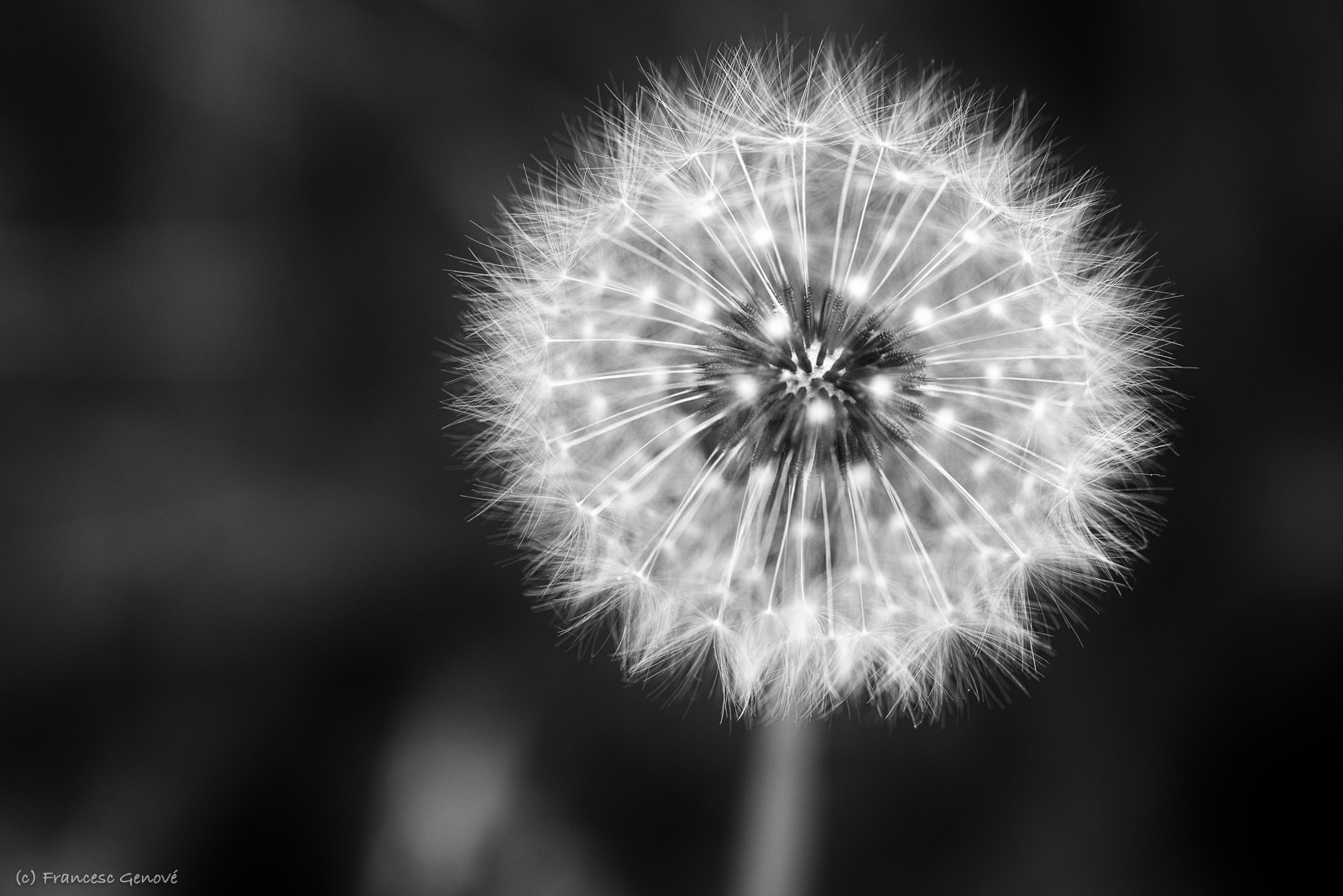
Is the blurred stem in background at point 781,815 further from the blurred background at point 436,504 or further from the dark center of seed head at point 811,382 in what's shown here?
the dark center of seed head at point 811,382

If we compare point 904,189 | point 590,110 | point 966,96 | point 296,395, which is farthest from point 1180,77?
point 296,395

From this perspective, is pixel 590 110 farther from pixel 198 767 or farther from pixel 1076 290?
pixel 198 767

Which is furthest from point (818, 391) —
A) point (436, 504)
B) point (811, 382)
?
point (436, 504)

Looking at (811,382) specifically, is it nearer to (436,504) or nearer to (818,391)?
(818,391)

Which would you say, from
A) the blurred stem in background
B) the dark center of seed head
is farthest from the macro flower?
the blurred stem in background

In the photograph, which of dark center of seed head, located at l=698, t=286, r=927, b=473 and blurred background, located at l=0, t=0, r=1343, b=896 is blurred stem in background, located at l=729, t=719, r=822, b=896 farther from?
dark center of seed head, located at l=698, t=286, r=927, b=473

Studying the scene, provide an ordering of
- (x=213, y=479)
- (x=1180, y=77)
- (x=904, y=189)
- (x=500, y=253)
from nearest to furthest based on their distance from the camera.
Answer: (x=904, y=189) < (x=500, y=253) < (x=1180, y=77) < (x=213, y=479)
